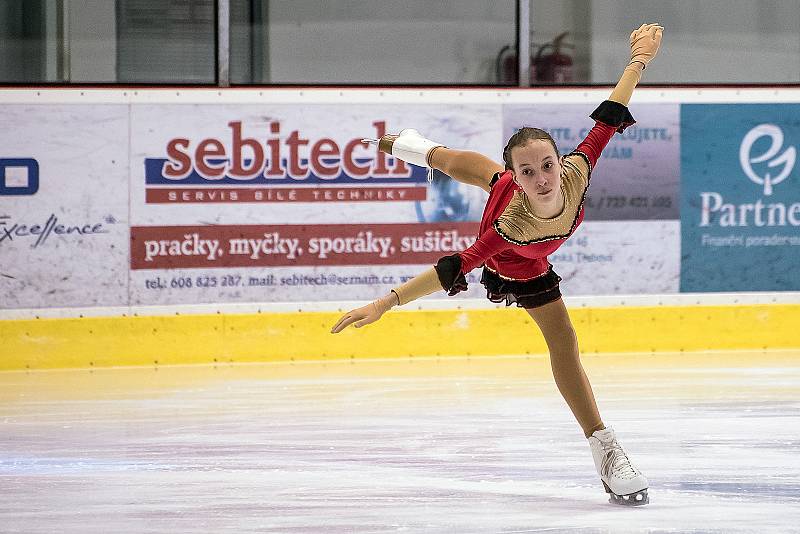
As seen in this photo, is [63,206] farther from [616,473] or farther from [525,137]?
[616,473]

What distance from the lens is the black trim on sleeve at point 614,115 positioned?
4.05 m

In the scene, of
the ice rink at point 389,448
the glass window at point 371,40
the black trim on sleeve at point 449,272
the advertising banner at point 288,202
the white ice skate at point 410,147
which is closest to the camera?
the black trim on sleeve at point 449,272

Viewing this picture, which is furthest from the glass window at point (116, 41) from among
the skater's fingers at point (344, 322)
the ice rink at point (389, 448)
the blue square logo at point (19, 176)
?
the skater's fingers at point (344, 322)

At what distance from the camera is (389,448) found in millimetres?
5254

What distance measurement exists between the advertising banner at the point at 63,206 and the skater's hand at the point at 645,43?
4899mm

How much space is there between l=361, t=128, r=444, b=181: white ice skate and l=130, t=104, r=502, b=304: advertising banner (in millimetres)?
3542

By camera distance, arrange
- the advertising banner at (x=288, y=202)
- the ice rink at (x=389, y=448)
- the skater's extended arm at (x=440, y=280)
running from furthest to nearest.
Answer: the advertising banner at (x=288, y=202)
the ice rink at (x=389, y=448)
the skater's extended arm at (x=440, y=280)

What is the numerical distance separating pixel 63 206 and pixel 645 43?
511 cm

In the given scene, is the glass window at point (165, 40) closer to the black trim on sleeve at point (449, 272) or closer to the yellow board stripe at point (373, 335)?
the yellow board stripe at point (373, 335)

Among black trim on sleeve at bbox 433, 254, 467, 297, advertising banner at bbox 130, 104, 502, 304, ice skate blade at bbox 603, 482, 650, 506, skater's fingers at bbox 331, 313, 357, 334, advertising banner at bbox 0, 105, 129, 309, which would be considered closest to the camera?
skater's fingers at bbox 331, 313, 357, 334

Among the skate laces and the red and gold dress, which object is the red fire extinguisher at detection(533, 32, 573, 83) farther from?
the skate laces

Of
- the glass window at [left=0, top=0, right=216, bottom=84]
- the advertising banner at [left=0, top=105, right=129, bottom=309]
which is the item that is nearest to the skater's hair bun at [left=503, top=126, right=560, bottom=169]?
the advertising banner at [left=0, top=105, right=129, bottom=309]

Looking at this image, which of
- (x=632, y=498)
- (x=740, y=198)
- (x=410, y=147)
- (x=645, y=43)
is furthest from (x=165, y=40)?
(x=632, y=498)

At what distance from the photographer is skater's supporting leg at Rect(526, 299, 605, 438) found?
4.16 meters
